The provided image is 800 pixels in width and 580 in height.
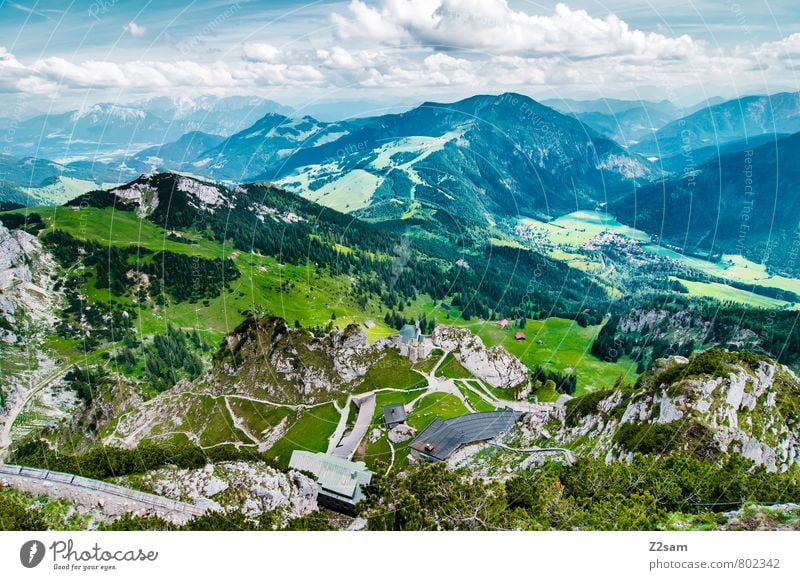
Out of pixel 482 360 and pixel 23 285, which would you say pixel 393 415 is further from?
pixel 23 285

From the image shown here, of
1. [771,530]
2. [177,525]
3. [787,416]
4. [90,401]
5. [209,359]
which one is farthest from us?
[209,359]

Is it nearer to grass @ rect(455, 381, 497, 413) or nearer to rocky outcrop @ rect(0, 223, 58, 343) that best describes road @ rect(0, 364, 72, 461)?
rocky outcrop @ rect(0, 223, 58, 343)

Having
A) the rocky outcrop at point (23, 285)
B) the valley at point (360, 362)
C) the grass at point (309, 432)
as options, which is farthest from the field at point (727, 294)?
the rocky outcrop at point (23, 285)

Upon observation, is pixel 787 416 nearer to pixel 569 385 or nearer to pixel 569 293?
pixel 569 385

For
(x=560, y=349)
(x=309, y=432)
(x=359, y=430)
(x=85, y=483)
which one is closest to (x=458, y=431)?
(x=359, y=430)

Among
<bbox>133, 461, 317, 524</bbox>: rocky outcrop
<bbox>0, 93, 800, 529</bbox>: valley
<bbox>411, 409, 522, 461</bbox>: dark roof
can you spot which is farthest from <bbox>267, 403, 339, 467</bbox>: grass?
<bbox>133, 461, 317, 524</bbox>: rocky outcrop

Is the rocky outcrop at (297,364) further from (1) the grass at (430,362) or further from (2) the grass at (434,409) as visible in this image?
(2) the grass at (434,409)

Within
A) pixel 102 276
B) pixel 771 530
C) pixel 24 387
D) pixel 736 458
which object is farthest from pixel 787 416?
pixel 102 276
